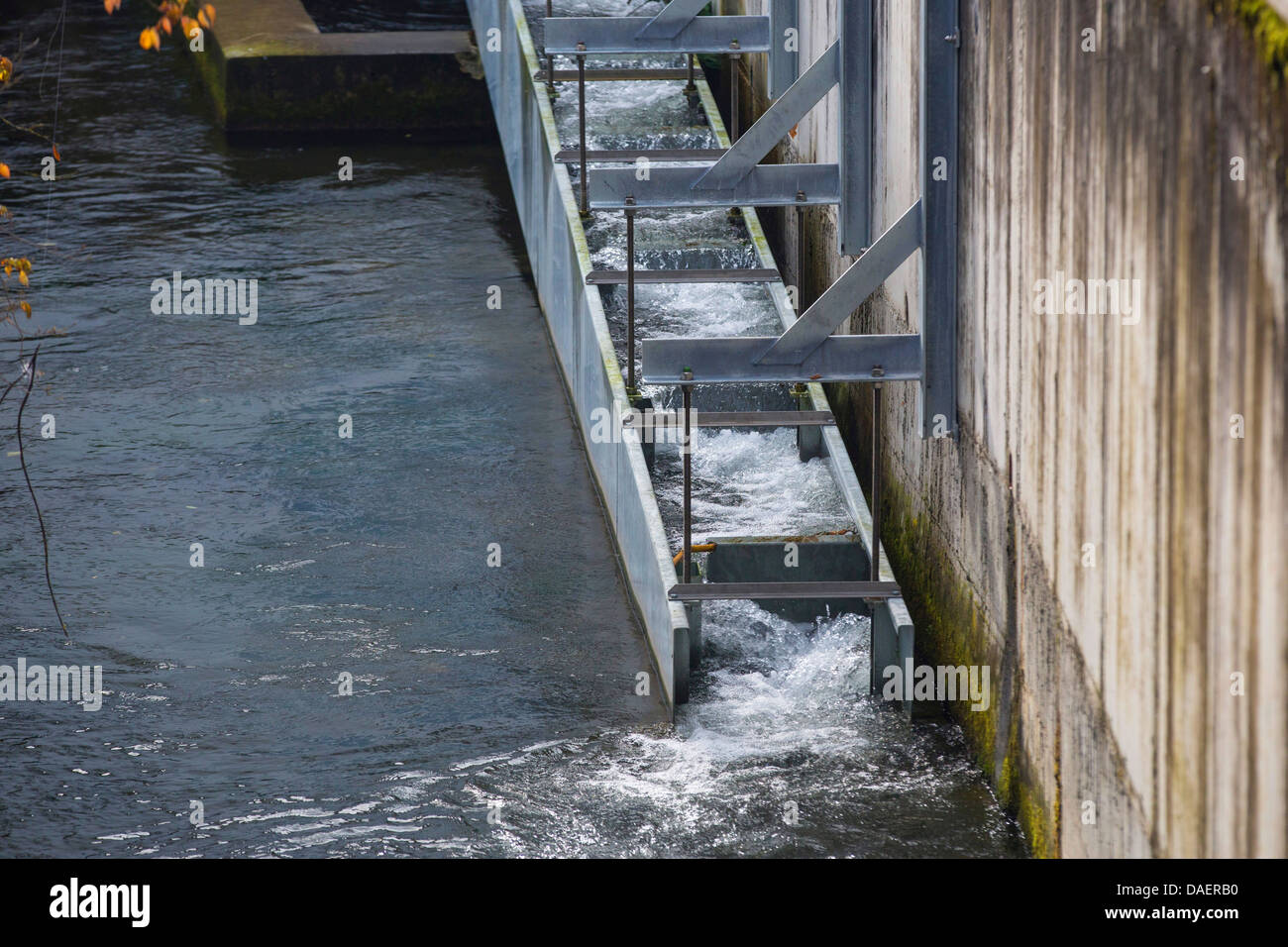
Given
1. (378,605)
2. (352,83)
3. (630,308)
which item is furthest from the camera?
(352,83)

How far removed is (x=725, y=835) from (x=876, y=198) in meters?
4.42

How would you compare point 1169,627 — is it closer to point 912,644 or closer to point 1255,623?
point 1255,623

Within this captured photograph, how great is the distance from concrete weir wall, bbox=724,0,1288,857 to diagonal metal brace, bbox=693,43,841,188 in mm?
1184

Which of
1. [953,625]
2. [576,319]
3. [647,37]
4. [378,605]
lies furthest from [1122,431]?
[647,37]

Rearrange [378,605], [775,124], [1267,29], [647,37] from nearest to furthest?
[1267,29]
[378,605]
[775,124]
[647,37]

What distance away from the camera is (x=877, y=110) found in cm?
1075

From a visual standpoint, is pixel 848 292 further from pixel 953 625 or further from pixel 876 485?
pixel 953 625

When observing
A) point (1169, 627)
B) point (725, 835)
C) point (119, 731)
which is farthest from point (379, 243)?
point (1169, 627)

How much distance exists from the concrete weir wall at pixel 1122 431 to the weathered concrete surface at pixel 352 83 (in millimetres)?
11727

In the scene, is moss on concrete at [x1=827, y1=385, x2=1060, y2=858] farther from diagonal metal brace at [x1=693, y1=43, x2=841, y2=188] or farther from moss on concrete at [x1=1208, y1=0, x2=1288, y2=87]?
moss on concrete at [x1=1208, y1=0, x2=1288, y2=87]

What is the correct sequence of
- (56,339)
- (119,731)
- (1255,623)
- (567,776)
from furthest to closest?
(56,339)
(119,731)
(567,776)
(1255,623)

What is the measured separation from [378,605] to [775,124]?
12.4 feet

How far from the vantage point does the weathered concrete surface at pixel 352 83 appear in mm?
20578

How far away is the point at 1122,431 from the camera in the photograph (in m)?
6.43
